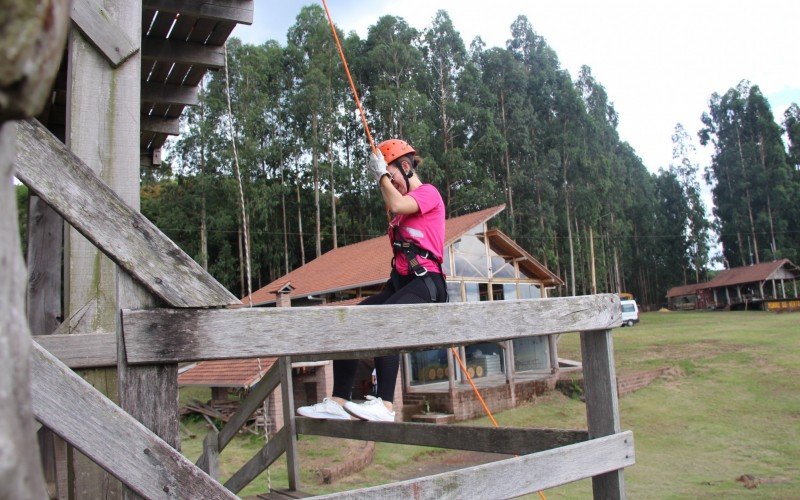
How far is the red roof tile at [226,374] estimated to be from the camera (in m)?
17.4

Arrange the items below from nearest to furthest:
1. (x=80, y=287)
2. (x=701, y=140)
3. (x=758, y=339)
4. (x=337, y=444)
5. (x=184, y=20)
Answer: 1. (x=80, y=287)
2. (x=184, y=20)
3. (x=337, y=444)
4. (x=758, y=339)
5. (x=701, y=140)

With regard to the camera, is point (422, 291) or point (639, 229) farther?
point (639, 229)

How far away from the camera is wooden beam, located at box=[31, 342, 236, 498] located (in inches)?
70.2

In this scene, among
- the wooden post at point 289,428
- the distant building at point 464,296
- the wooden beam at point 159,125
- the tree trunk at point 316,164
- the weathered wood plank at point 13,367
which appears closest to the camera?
the weathered wood plank at point 13,367

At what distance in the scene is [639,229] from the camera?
67.1 m

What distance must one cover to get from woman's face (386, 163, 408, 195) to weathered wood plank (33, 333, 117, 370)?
1.74m

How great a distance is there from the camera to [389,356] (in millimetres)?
3939

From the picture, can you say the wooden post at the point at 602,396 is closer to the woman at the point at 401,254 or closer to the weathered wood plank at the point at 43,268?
the woman at the point at 401,254

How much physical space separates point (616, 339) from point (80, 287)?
3545 centimetres

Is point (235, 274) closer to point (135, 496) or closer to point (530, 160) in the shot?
point (530, 160)

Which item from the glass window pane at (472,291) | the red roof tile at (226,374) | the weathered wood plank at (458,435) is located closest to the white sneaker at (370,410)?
the weathered wood plank at (458,435)

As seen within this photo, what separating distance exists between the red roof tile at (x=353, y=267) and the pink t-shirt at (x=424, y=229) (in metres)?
16.9

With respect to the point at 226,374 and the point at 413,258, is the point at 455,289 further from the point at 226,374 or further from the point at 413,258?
the point at 413,258

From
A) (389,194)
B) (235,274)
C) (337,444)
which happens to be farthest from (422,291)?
(235,274)
